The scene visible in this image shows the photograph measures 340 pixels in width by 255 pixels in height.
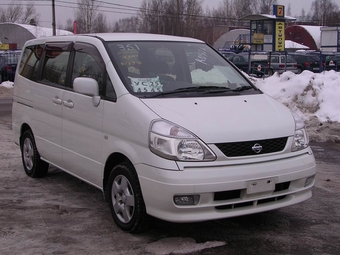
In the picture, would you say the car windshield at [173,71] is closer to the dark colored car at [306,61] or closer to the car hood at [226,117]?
the car hood at [226,117]

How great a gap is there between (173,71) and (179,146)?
1.32 meters

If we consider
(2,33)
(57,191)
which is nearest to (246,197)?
(57,191)

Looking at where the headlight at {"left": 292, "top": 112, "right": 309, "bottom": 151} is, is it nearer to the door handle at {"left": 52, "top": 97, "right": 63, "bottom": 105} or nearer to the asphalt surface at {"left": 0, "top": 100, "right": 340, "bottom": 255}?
the asphalt surface at {"left": 0, "top": 100, "right": 340, "bottom": 255}

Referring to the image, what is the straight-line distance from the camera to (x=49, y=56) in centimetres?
639

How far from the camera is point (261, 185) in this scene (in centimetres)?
435

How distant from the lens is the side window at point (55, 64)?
5.89m

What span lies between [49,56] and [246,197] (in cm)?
333

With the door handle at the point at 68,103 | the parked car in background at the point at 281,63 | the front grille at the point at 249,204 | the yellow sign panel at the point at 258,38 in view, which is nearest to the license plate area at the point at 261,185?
the front grille at the point at 249,204

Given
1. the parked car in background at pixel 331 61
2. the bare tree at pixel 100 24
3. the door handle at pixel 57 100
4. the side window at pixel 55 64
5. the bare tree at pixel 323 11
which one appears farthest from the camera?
the bare tree at pixel 323 11

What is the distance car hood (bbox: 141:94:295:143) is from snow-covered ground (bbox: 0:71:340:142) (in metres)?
5.90

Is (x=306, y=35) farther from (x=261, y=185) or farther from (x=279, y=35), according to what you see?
(x=261, y=185)

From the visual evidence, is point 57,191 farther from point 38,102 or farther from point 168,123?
point 168,123

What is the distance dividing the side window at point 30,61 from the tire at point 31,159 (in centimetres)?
77

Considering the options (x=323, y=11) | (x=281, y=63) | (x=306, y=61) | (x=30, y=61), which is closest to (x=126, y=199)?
(x=30, y=61)
